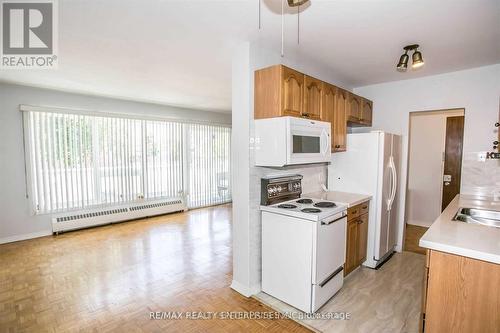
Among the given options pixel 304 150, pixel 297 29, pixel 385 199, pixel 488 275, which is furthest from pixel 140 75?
pixel 488 275

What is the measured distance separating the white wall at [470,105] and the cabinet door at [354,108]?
728 mm

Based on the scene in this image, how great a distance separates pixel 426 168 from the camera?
4902mm

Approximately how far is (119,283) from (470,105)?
4823 mm

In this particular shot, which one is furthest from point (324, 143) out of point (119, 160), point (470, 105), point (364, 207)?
point (119, 160)

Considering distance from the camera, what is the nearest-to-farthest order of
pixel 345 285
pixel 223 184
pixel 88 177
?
pixel 345 285 → pixel 88 177 → pixel 223 184

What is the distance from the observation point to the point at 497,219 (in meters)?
2.19

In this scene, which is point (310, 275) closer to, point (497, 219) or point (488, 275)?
point (488, 275)

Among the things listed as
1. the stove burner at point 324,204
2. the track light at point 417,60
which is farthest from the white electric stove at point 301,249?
the track light at point 417,60

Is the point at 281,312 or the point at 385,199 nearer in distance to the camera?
the point at 281,312

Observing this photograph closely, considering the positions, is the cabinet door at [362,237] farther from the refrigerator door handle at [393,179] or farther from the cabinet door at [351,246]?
the refrigerator door handle at [393,179]

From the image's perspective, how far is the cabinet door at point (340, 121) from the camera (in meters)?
3.04

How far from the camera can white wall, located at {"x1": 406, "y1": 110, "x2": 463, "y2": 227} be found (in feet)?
15.6

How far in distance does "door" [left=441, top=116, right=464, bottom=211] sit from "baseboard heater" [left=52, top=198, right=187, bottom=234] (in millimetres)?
5567

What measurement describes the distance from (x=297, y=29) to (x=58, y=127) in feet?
14.5
